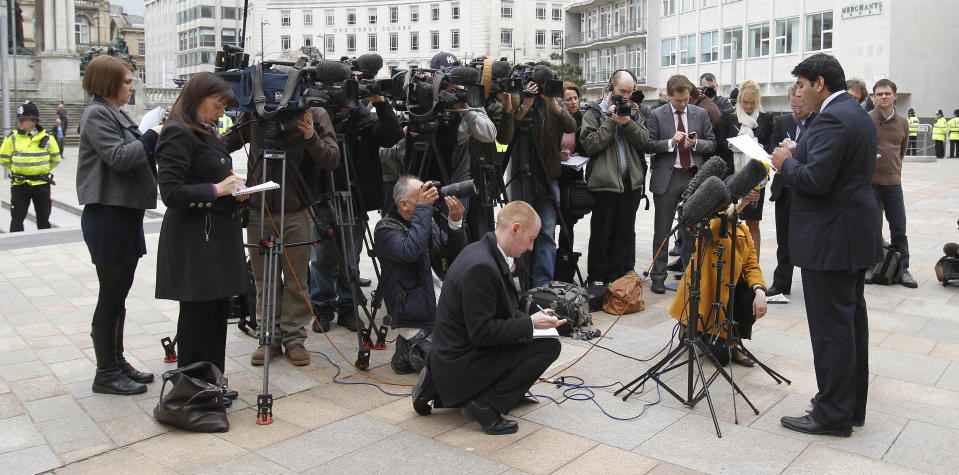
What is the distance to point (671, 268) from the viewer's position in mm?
8531

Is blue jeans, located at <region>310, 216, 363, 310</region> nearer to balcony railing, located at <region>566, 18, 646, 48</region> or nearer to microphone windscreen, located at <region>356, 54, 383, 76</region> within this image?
microphone windscreen, located at <region>356, 54, 383, 76</region>

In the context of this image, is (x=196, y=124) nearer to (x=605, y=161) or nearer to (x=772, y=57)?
(x=605, y=161)

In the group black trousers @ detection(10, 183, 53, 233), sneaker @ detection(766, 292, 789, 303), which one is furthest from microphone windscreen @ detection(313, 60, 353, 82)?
black trousers @ detection(10, 183, 53, 233)

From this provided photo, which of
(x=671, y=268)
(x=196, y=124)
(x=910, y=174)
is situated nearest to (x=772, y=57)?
(x=910, y=174)

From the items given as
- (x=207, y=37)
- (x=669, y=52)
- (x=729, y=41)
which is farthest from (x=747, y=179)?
(x=207, y=37)

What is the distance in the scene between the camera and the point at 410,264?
17.4ft

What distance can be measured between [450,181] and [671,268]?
10.4ft

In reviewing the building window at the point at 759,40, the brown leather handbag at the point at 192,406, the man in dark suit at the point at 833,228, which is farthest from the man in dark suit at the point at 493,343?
the building window at the point at 759,40

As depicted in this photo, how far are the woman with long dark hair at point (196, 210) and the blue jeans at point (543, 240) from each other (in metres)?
3.22

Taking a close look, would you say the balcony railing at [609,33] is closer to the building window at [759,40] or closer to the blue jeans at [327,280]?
the building window at [759,40]

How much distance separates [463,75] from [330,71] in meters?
1.27

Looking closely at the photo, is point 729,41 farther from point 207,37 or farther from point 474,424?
point 207,37

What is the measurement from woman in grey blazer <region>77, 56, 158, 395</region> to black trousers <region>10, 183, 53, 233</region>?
7.83 metres

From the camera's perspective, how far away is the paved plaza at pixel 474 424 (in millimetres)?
3895
